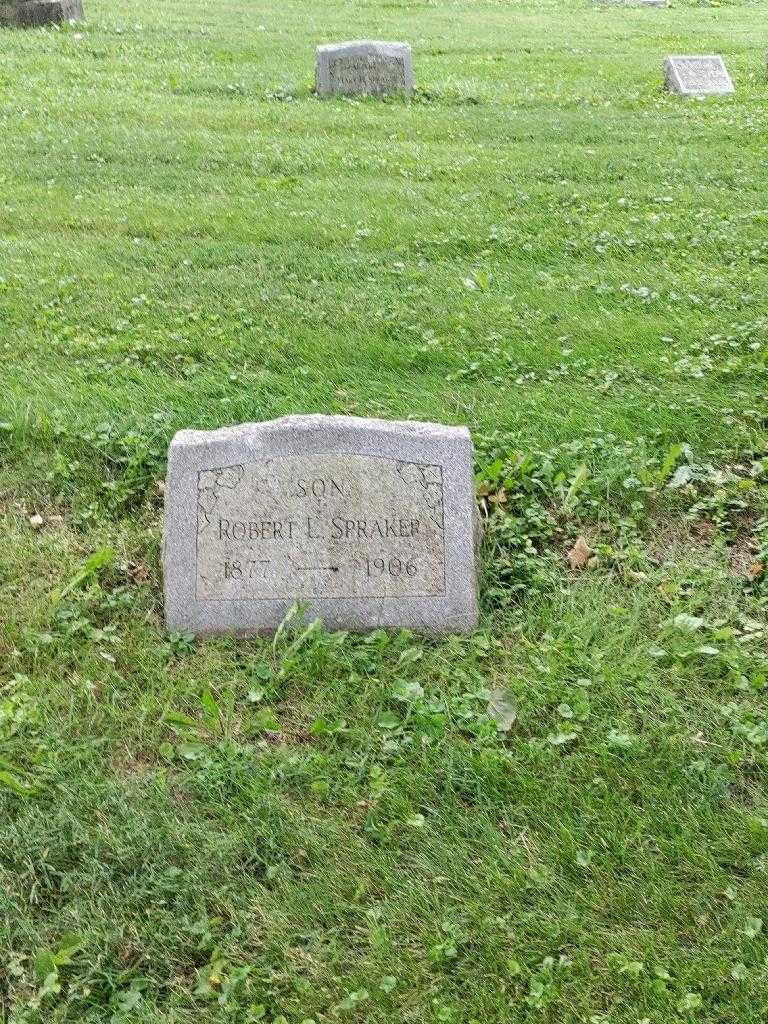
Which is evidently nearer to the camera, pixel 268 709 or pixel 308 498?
pixel 268 709

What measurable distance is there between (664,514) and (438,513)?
117 cm

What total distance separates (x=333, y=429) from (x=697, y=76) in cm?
1093

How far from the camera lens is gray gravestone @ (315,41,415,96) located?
38.7 feet

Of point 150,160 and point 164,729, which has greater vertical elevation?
point 150,160

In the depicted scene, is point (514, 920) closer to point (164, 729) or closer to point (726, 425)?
point (164, 729)

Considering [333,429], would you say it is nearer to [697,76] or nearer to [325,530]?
[325,530]

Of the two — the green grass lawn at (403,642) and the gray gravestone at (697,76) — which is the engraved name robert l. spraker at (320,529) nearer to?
the green grass lawn at (403,642)

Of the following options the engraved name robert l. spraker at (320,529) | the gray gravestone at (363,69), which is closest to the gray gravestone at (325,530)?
the engraved name robert l. spraker at (320,529)

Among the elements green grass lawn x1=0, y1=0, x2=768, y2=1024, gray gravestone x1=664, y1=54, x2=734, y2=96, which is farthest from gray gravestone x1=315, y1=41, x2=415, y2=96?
green grass lawn x1=0, y1=0, x2=768, y2=1024

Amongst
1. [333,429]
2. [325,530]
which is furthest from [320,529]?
[333,429]

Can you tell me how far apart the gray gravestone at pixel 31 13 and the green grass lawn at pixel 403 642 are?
316 inches

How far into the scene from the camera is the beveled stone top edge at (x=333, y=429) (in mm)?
3764

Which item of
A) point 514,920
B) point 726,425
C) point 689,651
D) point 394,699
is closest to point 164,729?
point 394,699

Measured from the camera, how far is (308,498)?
12.3ft
